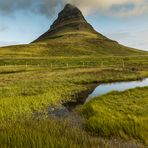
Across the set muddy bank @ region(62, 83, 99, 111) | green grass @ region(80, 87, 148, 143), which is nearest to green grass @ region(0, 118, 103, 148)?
green grass @ region(80, 87, 148, 143)

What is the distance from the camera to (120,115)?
2067cm

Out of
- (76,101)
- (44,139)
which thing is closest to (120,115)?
(44,139)

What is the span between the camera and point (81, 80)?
48.1m

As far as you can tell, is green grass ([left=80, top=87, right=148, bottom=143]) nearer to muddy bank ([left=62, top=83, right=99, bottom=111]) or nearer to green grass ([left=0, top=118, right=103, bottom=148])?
muddy bank ([left=62, top=83, right=99, bottom=111])

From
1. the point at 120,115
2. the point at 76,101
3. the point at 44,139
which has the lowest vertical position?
the point at 76,101

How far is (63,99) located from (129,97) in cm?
630

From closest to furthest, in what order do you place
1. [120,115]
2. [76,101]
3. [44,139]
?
[44,139] → [120,115] → [76,101]

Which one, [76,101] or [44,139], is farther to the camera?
[76,101]

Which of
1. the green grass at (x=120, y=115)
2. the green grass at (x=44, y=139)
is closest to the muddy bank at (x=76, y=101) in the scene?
the green grass at (x=120, y=115)

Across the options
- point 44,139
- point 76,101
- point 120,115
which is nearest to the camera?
point 44,139

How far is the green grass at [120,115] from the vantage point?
16609 millimetres

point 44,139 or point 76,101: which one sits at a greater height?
point 44,139

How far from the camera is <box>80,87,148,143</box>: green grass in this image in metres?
16.6

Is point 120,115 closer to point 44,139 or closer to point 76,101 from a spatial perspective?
point 44,139
